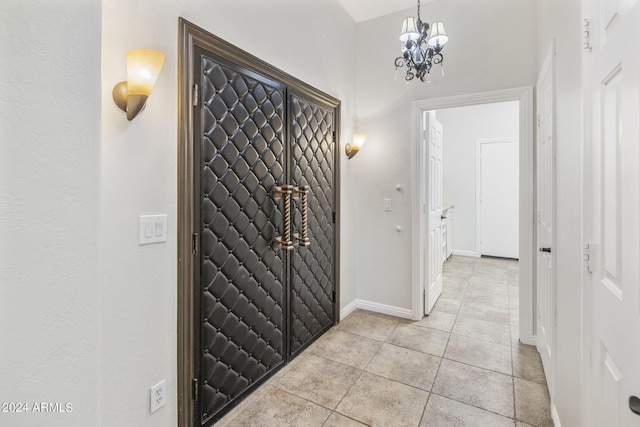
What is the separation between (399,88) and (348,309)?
2337 mm

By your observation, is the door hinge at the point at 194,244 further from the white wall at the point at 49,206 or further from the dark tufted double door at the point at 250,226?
the white wall at the point at 49,206

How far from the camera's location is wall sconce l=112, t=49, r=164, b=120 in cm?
122

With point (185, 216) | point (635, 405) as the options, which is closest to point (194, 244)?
point (185, 216)

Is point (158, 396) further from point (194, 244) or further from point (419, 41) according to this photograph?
point (419, 41)

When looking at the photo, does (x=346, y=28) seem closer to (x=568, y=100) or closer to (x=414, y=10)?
(x=414, y=10)

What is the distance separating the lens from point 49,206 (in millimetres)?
690

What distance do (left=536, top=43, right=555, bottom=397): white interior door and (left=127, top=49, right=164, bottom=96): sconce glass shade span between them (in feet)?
6.95

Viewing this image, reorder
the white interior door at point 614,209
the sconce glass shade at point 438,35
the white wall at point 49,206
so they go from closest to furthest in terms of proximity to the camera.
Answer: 1. the white wall at point 49,206
2. the white interior door at point 614,209
3. the sconce glass shade at point 438,35

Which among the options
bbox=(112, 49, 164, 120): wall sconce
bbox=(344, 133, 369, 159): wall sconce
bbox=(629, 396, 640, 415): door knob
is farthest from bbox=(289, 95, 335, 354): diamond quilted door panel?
bbox=(629, 396, 640, 415): door knob

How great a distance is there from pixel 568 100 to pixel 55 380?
7.17 feet

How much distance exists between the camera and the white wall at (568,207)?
130 cm

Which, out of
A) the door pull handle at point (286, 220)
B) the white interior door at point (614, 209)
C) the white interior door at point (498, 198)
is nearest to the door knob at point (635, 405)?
the white interior door at point (614, 209)

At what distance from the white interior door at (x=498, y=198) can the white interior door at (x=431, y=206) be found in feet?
8.79

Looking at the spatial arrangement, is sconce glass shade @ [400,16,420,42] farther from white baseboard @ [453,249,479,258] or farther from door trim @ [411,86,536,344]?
white baseboard @ [453,249,479,258]
